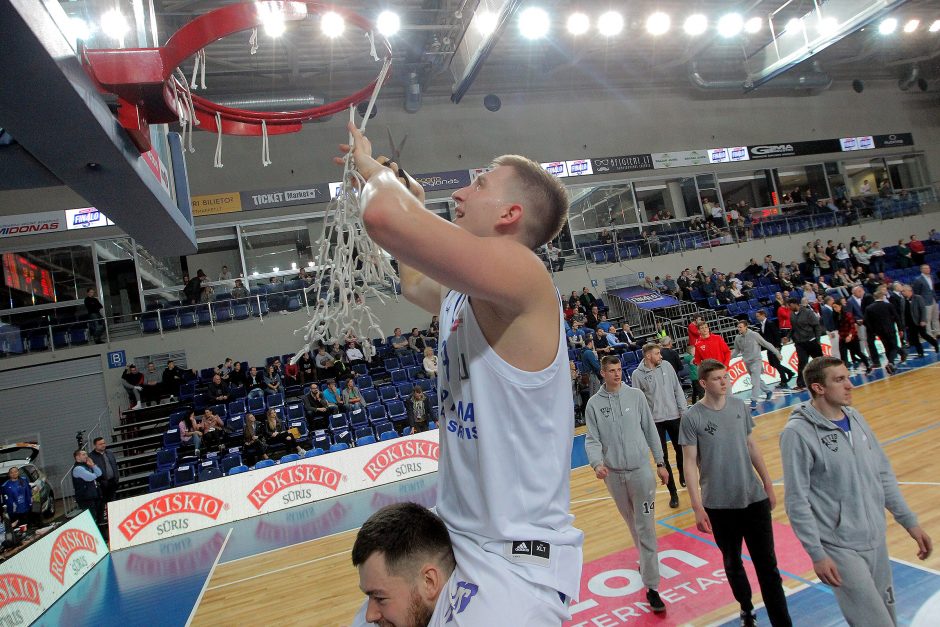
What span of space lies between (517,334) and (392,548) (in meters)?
0.59

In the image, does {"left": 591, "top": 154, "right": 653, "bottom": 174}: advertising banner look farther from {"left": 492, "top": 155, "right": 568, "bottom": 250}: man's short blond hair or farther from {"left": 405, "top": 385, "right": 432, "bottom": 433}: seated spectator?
{"left": 492, "top": 155, "right": 568, "bottom": 250}: man's short blond hair

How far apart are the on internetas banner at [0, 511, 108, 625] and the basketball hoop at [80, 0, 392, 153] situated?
5.44 meters

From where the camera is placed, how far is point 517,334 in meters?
1.41

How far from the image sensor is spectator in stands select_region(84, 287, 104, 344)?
1630 cm

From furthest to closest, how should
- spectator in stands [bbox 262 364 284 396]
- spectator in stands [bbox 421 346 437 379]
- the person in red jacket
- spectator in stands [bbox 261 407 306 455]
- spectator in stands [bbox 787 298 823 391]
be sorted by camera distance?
spectator in stands [bbox 262 364 284 396] → spectator in stands [bbox 421 346 437 379] → spectator in stands [bbox 787 298 823 391] → spectator in stands [bbox 261 407 306 455] → the person in red jacket

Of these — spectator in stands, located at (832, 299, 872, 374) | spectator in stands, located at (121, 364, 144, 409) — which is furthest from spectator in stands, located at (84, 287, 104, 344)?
spectator in stands, located at (832, 299, 872, 374)

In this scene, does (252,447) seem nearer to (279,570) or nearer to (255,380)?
(255,380)

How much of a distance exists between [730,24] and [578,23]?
533 centimetres

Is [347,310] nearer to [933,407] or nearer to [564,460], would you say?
[564,460]

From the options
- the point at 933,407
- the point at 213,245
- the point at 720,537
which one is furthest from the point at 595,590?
the point at 213,245

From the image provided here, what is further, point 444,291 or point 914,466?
point 914,466

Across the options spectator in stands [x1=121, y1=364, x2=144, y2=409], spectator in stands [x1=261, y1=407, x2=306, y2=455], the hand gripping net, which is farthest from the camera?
spectator in stands [x1=121, y1=364, x2=144, y2=409]

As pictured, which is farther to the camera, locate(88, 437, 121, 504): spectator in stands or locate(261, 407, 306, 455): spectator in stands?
locate(261, 407, 306, 455): spectator in stands

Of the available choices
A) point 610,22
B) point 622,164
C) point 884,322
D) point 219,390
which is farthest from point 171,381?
point 622,164
